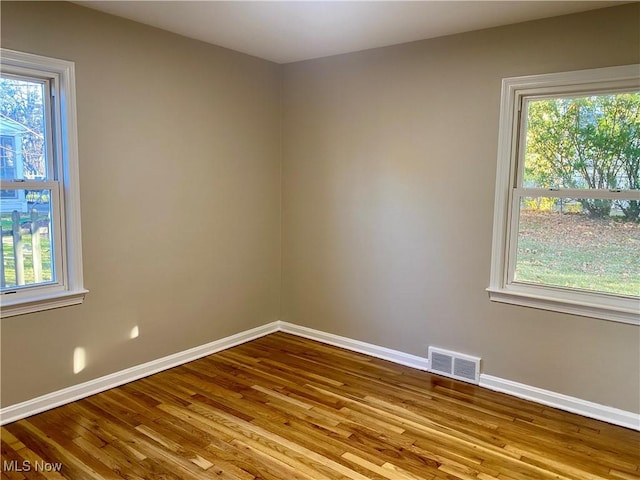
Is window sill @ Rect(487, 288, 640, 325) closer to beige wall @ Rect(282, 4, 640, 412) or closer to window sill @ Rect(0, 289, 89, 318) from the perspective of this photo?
beige wall @ Rect(282, 4, 640, 412)

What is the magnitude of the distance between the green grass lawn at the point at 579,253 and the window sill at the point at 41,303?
117 inches

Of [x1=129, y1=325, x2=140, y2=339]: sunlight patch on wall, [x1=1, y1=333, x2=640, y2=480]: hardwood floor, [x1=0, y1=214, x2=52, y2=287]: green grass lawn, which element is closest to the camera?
[x1=1, y1=333, x2=640, y2=480]: hardwood floor

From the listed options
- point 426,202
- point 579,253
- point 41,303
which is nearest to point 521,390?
point 579,253

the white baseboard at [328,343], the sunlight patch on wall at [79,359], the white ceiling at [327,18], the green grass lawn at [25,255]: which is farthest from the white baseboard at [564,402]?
the green grass lawn at [25,255]

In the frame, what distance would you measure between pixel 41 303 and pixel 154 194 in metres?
1.03

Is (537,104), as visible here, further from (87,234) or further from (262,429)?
(87,234)

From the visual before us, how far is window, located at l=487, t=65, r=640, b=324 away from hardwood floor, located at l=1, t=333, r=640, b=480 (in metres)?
0.79

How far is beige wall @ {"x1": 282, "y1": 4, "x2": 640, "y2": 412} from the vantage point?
2.93m

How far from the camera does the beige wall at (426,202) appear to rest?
293cm

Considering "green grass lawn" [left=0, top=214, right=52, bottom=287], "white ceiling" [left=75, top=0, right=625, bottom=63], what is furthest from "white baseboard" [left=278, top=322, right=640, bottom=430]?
"white ceiling" [left=75, top=0, right=625, bottom=63]

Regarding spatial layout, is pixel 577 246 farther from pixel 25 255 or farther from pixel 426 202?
pixel 25 255

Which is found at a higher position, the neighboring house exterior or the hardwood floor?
the neighboring house exterior

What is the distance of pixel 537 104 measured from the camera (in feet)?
10.1

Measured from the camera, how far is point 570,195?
9.87 feet
